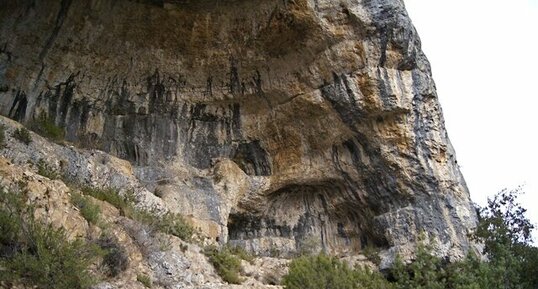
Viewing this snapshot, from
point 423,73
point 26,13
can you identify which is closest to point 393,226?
point 423,73

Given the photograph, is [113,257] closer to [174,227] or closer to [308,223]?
[174,227]

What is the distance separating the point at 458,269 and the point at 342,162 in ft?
17.2

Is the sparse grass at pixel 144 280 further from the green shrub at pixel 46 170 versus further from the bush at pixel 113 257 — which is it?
the green shrub at pixel 46 170

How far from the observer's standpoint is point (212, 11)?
15266 mm

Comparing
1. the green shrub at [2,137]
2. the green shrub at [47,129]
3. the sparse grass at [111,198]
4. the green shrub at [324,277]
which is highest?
the green shrub at [47,129]

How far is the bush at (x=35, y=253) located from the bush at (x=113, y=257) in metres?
0.58

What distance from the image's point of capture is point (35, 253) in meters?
7.35

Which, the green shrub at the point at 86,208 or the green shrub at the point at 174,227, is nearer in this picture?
the green shrub at the point at 86,208

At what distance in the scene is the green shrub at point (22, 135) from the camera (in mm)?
11273

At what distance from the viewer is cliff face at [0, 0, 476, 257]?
14.8 meters

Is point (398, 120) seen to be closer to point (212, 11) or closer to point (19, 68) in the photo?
point (212, 11)

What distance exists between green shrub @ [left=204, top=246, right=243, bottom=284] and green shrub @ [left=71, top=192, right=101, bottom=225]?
2836 millimetres

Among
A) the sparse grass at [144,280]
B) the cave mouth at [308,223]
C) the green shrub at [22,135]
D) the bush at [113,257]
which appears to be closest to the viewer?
the bush at [113,257]

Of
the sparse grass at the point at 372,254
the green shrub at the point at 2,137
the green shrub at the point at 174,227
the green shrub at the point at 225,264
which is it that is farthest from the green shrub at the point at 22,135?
the sparse grass at the point at 372,254
